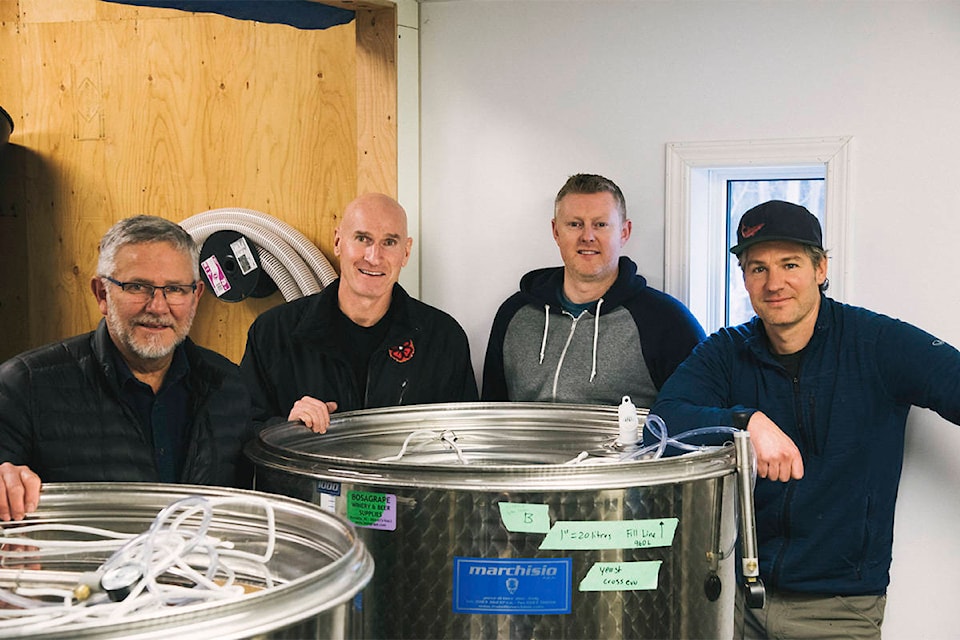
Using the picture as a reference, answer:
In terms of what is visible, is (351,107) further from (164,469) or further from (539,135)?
(164,469)

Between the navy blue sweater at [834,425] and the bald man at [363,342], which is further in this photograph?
the bald man at [363,342]

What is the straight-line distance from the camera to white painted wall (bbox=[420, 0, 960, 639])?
3.03 metres

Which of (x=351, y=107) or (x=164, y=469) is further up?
(x=351, y=107)

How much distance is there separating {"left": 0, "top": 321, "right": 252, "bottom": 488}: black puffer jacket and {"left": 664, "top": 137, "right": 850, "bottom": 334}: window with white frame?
1.59m

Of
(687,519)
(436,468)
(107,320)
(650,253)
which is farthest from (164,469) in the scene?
(650,253)

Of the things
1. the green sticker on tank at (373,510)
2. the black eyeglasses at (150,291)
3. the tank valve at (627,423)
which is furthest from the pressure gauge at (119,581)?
the tank valve at (627,423)

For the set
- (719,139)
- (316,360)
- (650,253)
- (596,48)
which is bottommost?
(316,360)

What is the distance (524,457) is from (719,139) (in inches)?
45.4

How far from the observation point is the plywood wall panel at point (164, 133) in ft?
12.5

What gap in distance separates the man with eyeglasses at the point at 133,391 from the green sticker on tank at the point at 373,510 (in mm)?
442

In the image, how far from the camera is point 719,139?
3.20m

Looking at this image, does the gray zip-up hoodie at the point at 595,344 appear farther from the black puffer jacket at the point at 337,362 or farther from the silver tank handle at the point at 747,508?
the silver tank handle at the point at 747,508

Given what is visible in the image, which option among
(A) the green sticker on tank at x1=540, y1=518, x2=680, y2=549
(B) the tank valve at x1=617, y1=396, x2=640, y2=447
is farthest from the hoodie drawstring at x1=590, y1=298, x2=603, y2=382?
(A) the green sticker on tank at x1=540, y1=518, x2=680, y2=549

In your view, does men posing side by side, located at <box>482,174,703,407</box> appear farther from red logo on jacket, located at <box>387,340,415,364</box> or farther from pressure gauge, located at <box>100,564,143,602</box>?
pressure gauge, located at <box>100,564,143,602</box>
